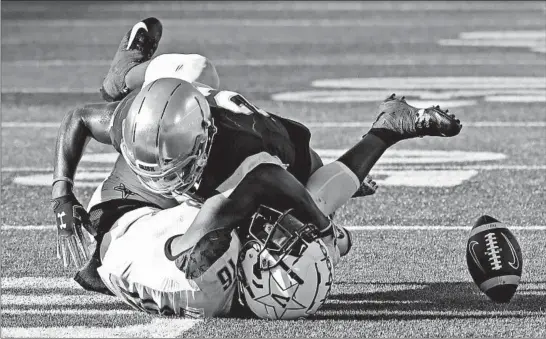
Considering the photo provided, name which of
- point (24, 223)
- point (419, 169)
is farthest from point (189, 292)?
point (419, 169)

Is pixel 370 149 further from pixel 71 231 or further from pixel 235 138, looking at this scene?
pixel 71 231

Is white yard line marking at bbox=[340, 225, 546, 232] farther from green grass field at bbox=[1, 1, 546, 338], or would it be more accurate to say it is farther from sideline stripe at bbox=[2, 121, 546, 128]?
sideline stripe at bbox=[2, 121, 546, 128]

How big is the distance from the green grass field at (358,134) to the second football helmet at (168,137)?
1.93 ft

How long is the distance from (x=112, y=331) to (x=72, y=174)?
37.4 inches

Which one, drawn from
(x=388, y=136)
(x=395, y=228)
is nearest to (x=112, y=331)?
(x=388, y=136)

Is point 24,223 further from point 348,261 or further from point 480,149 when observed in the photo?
point 480,149

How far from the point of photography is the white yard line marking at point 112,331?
4617 mm

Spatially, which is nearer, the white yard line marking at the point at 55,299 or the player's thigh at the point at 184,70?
the white yard line marking at the point at 55,299

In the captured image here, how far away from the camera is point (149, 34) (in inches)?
245

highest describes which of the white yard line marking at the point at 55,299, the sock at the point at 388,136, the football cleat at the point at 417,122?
the football cleat at the point at 417,122

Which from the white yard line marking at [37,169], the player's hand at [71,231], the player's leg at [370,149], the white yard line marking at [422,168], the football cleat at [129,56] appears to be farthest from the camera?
the white yard line marking at [37,169]

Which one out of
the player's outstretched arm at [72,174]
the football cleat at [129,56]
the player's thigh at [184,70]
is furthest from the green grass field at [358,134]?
the player's thigh at [184,70]

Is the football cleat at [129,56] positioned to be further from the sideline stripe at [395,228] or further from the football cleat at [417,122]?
the football cleat at [417,122]

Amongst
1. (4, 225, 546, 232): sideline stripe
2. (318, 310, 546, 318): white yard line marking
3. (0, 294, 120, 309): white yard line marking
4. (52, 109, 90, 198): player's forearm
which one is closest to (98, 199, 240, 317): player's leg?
(0, 294, 120, 309): white yard line marking
